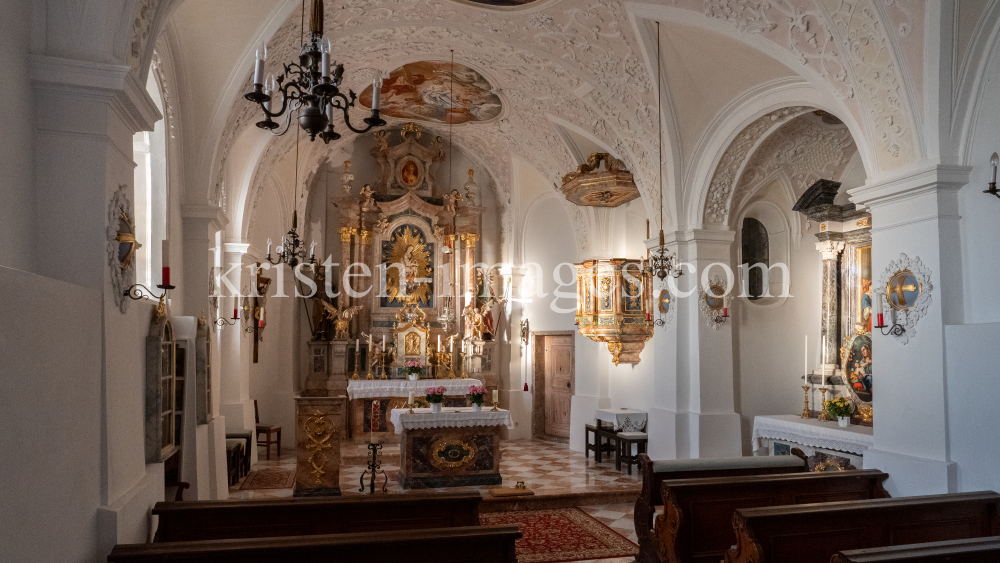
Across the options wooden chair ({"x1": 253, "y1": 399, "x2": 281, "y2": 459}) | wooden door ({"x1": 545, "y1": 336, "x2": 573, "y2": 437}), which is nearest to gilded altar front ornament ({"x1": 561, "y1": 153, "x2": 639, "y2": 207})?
wooden door ({"x1": 545, "y1": 336, "x2": 573, "y2": 437})

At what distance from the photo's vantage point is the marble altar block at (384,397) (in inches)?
521

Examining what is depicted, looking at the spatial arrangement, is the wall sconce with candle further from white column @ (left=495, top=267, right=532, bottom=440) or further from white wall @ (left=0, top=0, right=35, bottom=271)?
white column @ (left=495, top=267, right=532, bottom=440)

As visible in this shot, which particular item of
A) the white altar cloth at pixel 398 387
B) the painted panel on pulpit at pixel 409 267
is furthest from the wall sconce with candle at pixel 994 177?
the painted panel on pulpit at pixel 409 267

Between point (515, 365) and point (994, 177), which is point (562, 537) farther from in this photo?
point (515, 365)

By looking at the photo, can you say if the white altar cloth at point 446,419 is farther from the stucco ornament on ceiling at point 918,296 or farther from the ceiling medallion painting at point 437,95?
the ceiling medallion painting at point 437,95

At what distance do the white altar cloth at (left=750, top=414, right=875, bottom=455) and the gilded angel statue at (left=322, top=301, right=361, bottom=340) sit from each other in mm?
8098

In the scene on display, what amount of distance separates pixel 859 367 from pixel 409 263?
29.5ft

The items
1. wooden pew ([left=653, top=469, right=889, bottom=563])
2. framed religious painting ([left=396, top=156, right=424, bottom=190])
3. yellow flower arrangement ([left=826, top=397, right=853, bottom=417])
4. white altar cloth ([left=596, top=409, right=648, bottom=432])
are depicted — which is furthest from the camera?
framed religious painting ([left=396, top=156, right=424, bottom=190])

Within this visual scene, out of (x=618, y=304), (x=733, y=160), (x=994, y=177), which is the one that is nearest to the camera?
(x=994, y=177)

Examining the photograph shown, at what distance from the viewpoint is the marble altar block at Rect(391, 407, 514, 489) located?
9.51 m

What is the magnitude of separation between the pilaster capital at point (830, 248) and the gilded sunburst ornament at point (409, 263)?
808 centimetres

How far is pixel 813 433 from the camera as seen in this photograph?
842 cm

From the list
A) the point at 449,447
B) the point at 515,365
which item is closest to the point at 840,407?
the point at 449,447

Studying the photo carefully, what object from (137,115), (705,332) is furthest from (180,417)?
(705,332)
